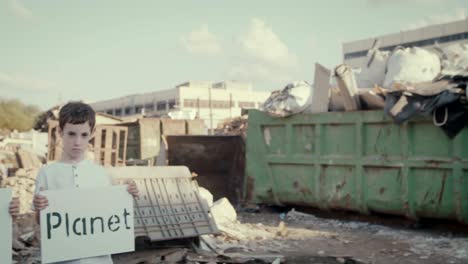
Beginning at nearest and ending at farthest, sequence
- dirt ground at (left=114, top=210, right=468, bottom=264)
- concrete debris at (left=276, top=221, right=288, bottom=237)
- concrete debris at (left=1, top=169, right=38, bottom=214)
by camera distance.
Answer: dirt ground at (left=114, top=210, right=468, bottom=264)
concrete debris at (left=276, top=221, right=288, bottom=237)
concrete debris at (left=1, top=169, right=38, bottom=214)

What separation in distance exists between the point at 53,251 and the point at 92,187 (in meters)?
0.31

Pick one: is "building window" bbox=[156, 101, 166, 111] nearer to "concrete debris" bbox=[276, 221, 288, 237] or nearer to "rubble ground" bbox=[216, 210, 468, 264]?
"rubble ground" bbox=[216, 210, 468, 264]

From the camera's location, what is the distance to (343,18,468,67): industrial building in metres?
39.4

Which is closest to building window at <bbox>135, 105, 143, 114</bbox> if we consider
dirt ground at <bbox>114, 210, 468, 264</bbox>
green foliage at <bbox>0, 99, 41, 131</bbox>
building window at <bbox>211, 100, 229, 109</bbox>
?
building window at <bbox>211, 100, 229, 109</bbox>

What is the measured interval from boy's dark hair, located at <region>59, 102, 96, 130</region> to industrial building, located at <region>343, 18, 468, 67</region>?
3609 centimetres

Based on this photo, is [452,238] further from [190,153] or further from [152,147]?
[152,147]

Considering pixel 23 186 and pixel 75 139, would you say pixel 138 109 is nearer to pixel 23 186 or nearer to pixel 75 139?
pixel 23 186

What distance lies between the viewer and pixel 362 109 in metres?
6.66

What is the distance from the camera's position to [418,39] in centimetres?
4288

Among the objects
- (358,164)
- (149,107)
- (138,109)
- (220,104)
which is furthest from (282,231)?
(138,109)

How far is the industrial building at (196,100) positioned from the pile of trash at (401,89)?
31411 mm

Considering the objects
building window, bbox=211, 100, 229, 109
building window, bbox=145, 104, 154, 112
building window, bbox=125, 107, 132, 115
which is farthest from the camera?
building window, bbox=125, 107, 132, 115

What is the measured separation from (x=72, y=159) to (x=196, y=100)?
1614 inches

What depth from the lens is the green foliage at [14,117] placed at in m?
36.9
